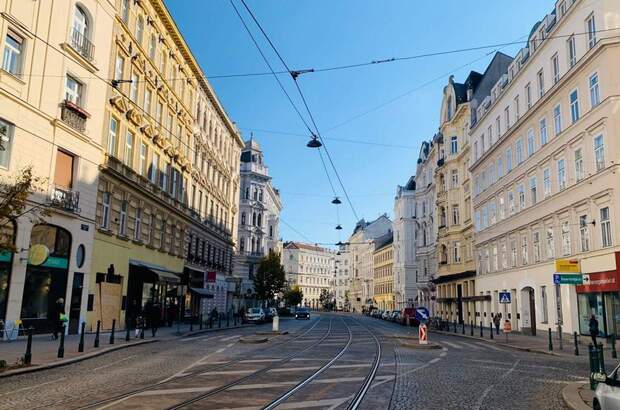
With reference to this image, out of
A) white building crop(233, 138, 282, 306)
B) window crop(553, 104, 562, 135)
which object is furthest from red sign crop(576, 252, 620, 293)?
white building crop(233, 138, 282, 306)

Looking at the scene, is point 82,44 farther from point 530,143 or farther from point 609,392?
point 530,143

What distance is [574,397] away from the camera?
34.9 ft

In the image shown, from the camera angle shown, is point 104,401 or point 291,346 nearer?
point 104,401

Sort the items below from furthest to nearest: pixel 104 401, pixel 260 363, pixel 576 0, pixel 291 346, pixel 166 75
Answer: pixel 166 75 < pixel 576 0 < pixel 291 346 < pixel 260 363 < pixel 104 401

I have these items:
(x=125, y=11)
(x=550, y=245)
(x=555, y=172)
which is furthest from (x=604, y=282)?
(x=125, y=11)

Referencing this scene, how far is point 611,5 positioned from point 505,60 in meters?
26.9

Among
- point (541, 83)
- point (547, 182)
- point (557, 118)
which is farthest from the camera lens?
point (541, 83)

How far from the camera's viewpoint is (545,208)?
1278 inches

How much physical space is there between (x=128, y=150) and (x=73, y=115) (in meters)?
6.52

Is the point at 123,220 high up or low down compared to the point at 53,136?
down

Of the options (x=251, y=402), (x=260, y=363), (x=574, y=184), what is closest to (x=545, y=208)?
(x=574, y=184)

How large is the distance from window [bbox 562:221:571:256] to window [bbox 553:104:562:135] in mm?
5261

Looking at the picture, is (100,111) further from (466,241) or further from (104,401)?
(466,241)

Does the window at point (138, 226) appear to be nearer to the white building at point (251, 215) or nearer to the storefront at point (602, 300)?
the storefront at point (602, 300)
